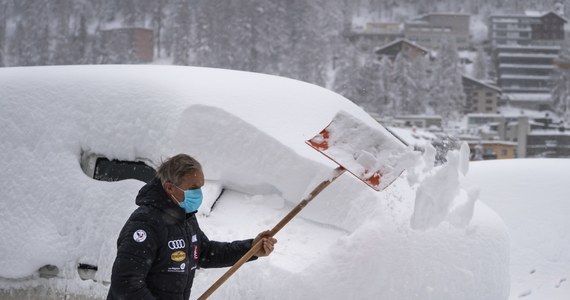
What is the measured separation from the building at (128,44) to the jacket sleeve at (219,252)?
204ft

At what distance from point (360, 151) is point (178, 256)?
107 cm

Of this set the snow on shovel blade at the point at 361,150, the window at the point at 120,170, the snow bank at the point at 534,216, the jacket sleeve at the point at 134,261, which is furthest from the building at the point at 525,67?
the jacket sleeve at the point at 134,261

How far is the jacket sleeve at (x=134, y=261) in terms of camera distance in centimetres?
203

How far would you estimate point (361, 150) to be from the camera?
2898mm

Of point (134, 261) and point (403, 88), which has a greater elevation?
point (403, 88)

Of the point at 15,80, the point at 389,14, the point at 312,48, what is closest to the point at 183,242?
the point at 15,80

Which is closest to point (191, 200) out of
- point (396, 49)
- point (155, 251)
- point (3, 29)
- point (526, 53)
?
point (155, 251)

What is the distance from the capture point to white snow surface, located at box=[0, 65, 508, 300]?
3.12 meters

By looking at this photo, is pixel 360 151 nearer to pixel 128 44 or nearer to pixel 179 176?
pixel 179 176

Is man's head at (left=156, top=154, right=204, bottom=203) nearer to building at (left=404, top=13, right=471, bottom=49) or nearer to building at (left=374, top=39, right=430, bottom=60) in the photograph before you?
building at (left=374, top=39, right=430, bottom=60)

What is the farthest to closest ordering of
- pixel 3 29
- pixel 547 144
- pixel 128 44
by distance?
pixel 3 29 < pixel 128 44 < pixel 547 144

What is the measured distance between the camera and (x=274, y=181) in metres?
3.48

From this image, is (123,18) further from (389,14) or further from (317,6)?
(389,14)

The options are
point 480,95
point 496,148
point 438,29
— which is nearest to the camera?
point 496,148
